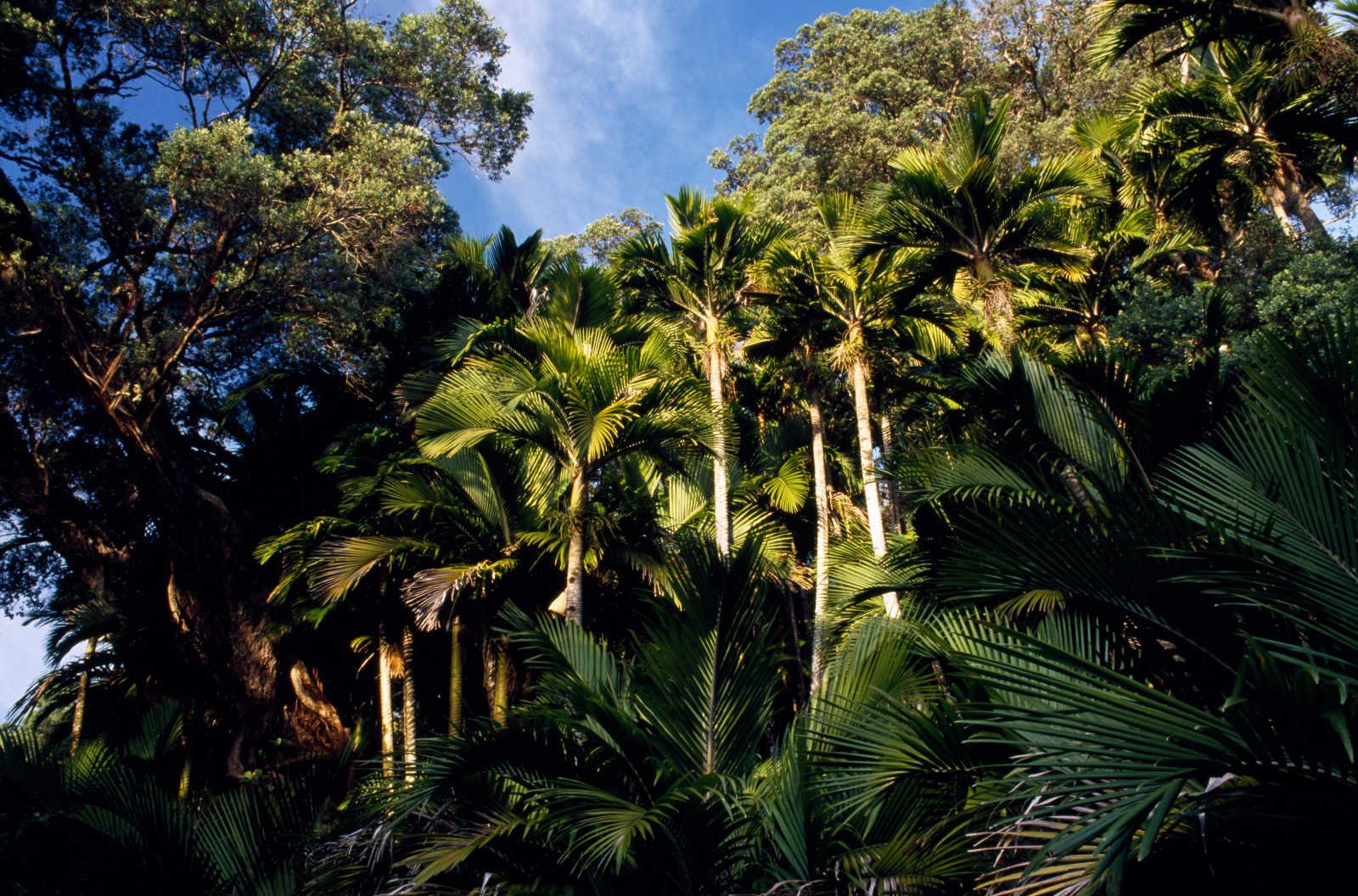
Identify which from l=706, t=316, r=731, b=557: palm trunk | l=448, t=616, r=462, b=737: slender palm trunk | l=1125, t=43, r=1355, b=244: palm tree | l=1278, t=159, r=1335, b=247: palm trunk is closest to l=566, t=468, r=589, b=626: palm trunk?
l=706, t=316, r=731, b=557: palm trunk

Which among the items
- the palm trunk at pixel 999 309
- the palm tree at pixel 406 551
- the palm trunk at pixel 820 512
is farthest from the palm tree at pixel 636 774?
the palm trunk at pixel 999 309

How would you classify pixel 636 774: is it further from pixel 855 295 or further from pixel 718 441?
pixel 855 295

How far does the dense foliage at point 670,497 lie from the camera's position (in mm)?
3250

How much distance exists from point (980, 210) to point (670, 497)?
5146 millimetres

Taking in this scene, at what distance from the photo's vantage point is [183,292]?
34.8 feet

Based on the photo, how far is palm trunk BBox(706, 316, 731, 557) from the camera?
873 cm

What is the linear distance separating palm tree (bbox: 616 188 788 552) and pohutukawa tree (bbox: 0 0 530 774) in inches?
128

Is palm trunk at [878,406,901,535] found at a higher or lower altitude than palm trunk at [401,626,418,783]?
higher

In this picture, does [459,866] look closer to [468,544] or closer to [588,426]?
[588,426]

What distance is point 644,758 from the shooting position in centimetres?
429

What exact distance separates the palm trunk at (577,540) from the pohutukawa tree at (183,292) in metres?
4.02

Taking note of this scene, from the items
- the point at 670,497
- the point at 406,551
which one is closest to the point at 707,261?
the point at 670,497

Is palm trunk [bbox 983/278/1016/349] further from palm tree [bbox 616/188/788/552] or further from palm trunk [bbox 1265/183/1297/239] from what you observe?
palm trunk [bbox 1265/183/1297/239]

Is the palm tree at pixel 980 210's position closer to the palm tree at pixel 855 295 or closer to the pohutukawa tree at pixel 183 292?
the palm tree at pixel 855 295
